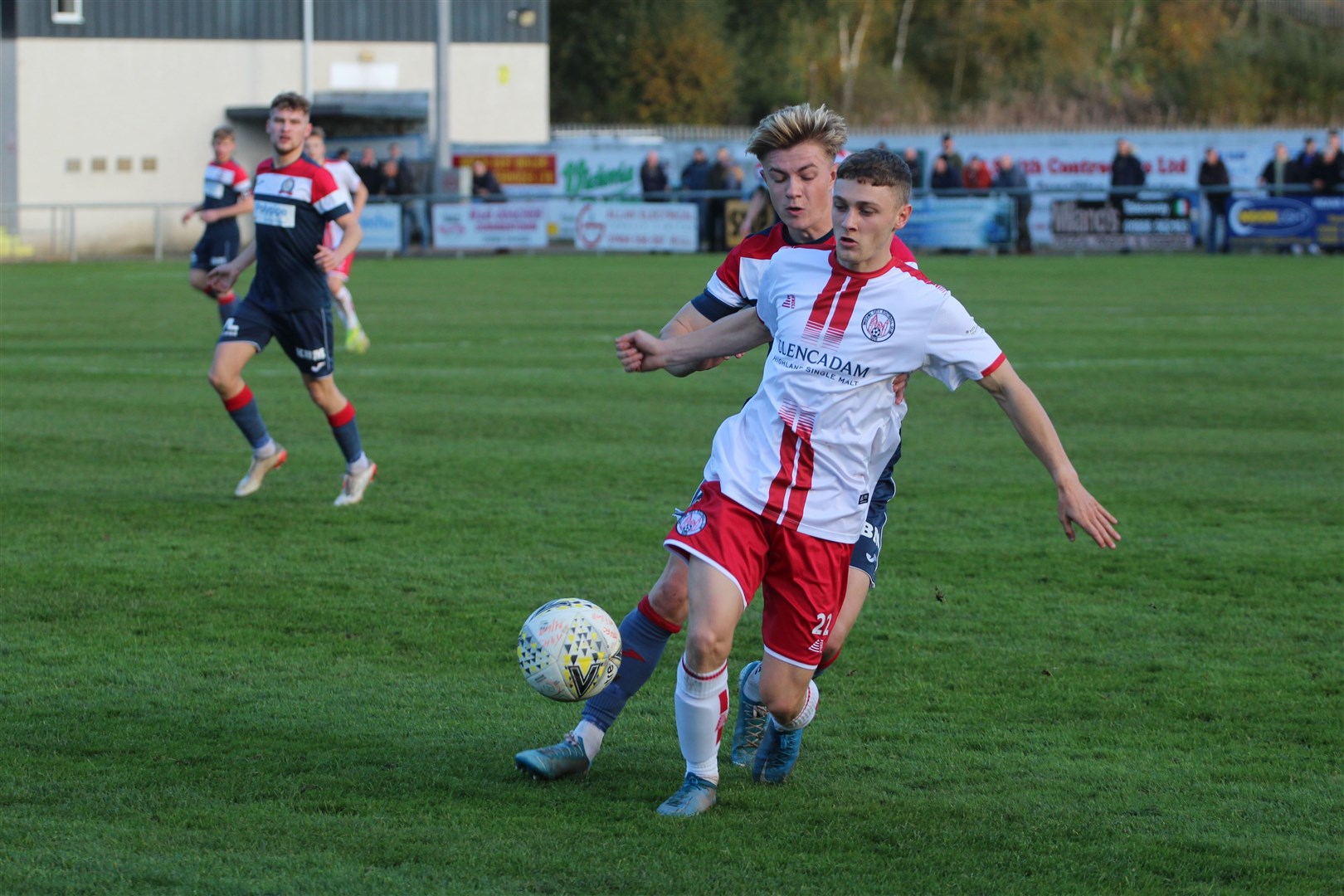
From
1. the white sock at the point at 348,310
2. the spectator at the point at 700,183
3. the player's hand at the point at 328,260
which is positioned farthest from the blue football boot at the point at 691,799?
the spectator at the point at 700,183

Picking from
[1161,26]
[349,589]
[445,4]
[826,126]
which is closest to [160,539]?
[349,589]

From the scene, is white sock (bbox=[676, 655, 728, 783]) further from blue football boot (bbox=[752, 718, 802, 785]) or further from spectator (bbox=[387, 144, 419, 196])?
spectator (bbox=[387, 144, 419, 196])

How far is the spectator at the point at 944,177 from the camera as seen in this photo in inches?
1207

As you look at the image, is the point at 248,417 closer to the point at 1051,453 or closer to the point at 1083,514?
the point at 1051,453

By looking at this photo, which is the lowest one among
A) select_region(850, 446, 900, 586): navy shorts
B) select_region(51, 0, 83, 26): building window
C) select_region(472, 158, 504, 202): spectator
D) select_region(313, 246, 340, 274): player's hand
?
select_region(850, 446, 900, 586): navy shorts

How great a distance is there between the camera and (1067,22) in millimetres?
66000

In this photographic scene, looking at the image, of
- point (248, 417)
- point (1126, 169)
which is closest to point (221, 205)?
point (248, 417)

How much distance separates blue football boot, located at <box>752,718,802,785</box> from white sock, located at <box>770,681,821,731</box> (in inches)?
0.7

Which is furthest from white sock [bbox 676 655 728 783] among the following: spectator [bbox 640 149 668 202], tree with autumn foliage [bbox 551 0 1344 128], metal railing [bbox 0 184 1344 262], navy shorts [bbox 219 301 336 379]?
tree with autumn foliage [bbox 551 0 1344 128]

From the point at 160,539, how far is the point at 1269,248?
81.1 ft

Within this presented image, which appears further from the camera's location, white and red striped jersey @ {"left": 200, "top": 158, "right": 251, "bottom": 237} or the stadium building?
the stadium building

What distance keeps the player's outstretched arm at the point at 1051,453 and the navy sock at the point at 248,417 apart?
5.69m

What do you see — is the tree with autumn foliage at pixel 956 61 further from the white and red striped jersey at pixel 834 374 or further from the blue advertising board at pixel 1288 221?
the white and red striped jersey at pixel 834 374

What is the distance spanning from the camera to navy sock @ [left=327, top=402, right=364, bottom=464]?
884 cm
